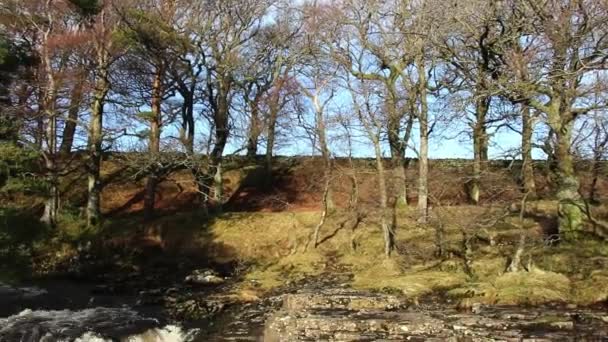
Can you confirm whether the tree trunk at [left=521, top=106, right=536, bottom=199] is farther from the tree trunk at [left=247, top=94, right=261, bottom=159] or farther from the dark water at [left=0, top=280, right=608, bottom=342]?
the tree trunk at [left=247, top=94, right=261, bottom=159]

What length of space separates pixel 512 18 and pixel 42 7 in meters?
19.6

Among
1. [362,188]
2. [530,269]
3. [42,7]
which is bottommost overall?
[530,269]

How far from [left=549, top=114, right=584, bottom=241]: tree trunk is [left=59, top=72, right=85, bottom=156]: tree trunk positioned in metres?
18.7

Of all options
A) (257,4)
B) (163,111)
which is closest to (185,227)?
(163,111)

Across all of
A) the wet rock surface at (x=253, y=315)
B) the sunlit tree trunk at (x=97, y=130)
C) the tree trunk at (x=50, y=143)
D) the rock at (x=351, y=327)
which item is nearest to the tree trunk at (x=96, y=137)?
the sunlit tree trunk at (x=97, y=130)

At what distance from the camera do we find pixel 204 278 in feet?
70.7

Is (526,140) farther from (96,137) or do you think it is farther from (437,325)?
(96,137)

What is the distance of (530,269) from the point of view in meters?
15.7

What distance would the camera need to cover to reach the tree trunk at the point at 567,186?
17.2 meters

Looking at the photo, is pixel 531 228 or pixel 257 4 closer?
pixel 531 228

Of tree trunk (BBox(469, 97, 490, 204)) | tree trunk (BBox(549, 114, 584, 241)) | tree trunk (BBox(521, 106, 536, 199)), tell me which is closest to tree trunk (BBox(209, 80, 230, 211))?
tree trunk (BBox(469, 97, 490, 204))

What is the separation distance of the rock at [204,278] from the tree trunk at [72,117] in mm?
8754

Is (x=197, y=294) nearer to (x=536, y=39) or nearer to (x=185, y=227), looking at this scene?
(x=185, y=227)

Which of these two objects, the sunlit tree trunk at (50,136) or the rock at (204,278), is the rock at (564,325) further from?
the sunlit tree trunk at (50,136)
